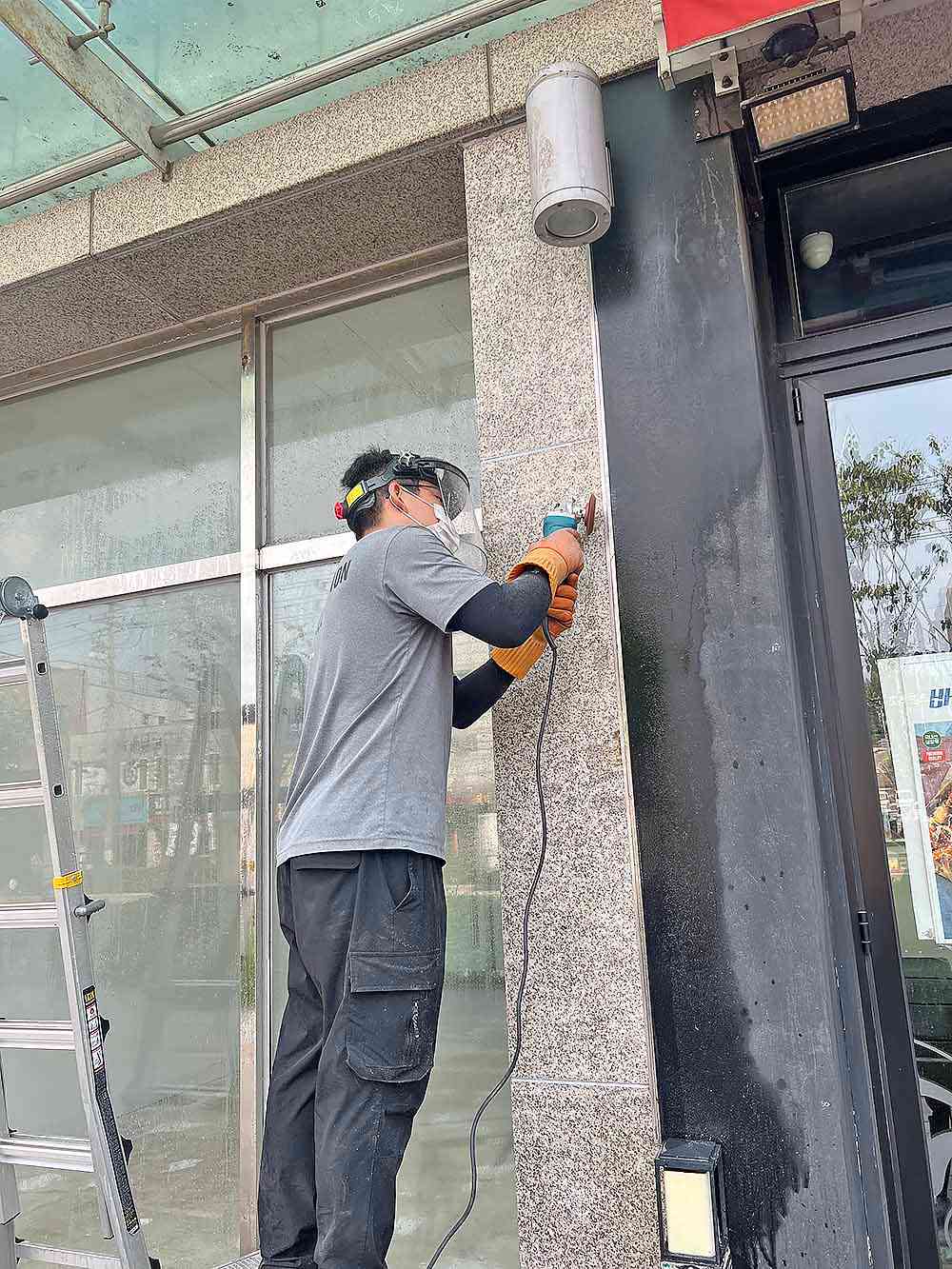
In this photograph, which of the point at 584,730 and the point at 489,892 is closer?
the point at 584,730

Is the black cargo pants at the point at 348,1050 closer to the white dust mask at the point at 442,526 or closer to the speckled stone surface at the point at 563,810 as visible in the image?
the speckled stone surface at the point at 563,810

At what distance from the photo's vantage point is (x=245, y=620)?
141 inches

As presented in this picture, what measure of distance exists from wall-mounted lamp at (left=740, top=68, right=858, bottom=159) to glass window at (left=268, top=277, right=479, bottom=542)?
1291mm

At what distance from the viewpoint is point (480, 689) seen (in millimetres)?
2436

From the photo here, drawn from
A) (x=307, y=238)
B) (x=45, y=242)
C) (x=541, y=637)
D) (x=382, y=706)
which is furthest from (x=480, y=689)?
(x=45, y=242)

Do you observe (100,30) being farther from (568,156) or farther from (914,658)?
(914,658)

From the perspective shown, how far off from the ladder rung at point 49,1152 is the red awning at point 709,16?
3.30m

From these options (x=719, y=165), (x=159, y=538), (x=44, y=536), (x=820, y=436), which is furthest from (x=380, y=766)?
(x=44, y=536)

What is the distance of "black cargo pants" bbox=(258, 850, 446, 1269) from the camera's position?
1829mm

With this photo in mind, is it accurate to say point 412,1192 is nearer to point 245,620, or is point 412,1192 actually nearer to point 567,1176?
point 567,1176

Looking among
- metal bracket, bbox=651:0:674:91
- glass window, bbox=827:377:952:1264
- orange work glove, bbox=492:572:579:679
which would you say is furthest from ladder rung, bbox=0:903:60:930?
metal bracket, bbox=651:0:674:91

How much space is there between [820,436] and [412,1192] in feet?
8.77

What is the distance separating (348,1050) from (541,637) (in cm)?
106

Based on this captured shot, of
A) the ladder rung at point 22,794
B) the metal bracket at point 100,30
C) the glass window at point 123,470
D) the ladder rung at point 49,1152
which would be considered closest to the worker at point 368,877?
the ladder rung at point 49,1152
